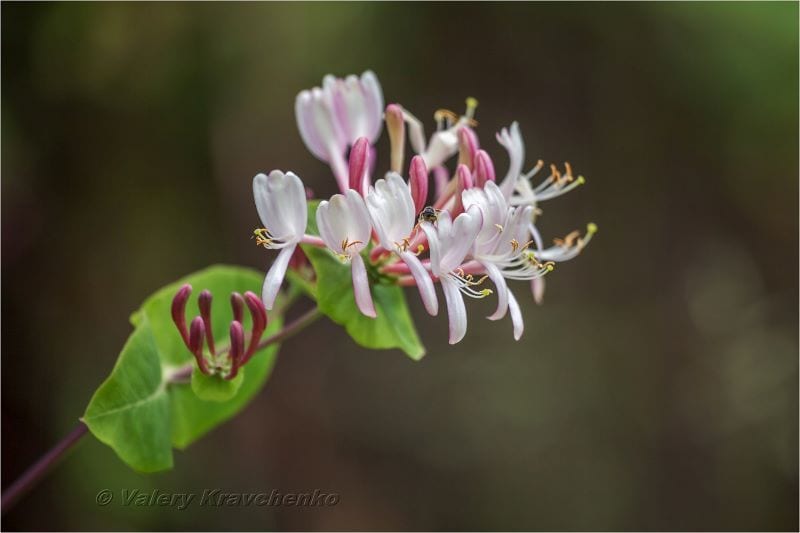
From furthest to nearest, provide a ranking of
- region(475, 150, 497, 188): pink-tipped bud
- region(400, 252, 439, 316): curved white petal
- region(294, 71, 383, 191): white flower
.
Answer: region(294, 71, 383, 191): white flower → region(475, 150, 497, 188): pink-tipped bud → region(400, 252, 439, 316): curved white petal

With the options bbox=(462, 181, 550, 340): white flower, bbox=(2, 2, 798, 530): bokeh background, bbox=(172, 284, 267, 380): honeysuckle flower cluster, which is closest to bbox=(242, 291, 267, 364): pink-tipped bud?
bbox=(172, 284, 267, 380): honeysuckle flower cluster

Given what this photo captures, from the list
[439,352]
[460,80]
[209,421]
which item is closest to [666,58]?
[460,80]

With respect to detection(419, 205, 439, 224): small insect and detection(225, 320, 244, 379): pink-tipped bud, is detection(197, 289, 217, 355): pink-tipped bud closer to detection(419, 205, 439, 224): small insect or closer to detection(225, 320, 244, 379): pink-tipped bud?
detection(225, 320, 244, 379): pink-tipped bud

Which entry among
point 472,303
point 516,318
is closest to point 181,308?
point 516,318

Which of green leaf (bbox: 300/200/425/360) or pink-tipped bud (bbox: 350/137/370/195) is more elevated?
pink-tipped bud (bbox: 350/137/370/195)

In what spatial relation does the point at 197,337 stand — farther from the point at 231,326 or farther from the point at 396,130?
the point at 396,130

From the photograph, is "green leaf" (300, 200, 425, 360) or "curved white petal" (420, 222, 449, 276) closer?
"curved white petal" (420, 222, 449, 276)
